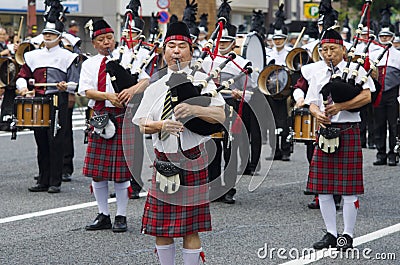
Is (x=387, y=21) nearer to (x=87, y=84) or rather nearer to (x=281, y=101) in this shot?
(x=281, y=101)

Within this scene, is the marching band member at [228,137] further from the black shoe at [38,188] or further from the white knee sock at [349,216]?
the black shoe at [38,188]

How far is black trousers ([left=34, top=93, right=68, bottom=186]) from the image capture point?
972cm

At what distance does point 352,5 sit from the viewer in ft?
99.3

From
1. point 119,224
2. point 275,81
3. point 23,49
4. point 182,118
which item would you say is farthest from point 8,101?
point 182,118

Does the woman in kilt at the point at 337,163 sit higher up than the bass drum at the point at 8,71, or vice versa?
the bass drum at the point at 8,71

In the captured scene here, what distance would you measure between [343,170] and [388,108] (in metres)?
5.95

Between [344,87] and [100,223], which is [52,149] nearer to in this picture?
[100,223]

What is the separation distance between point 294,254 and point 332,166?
758 millimetres

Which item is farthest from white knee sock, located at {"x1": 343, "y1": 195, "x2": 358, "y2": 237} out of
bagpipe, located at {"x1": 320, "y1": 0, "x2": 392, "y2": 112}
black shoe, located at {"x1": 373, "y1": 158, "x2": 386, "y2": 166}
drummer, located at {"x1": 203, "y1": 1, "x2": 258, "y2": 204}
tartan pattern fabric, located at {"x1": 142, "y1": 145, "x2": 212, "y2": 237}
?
black shoe, located at {"x1": 373, "y1": 158, "x2": 386, "y2": 166}

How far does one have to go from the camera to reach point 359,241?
733cm

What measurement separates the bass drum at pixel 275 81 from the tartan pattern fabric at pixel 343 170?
3.80m

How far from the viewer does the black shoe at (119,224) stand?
25.1 feet

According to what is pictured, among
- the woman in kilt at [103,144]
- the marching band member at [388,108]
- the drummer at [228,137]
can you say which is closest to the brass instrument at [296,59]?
the drummer at [228,137]

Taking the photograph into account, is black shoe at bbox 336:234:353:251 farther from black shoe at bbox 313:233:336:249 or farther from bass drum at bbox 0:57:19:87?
bass drum at bbox 0:57:19:87
